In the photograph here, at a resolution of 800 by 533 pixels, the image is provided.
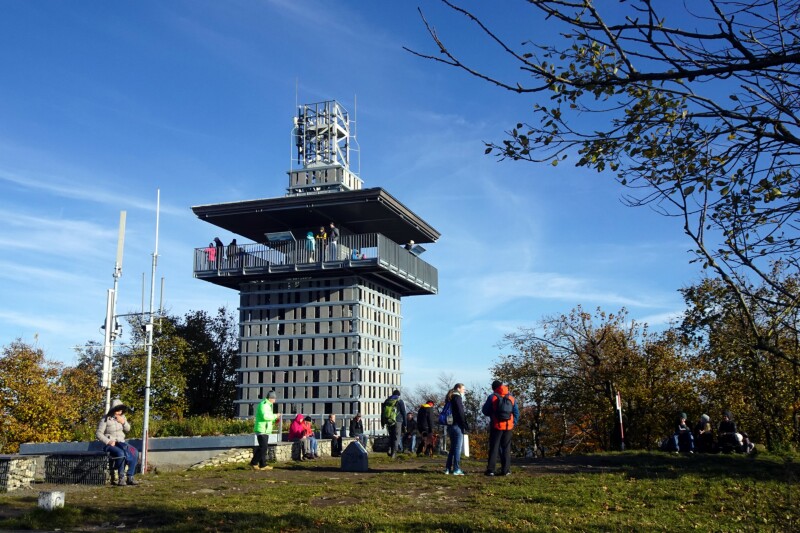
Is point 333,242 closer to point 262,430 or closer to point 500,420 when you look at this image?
point 262,430

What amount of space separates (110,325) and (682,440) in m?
16.3

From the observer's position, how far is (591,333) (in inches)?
1532

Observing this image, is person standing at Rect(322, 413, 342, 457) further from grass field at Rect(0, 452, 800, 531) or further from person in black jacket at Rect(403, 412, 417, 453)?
grass field at Rect(0, 452, 800, 531)

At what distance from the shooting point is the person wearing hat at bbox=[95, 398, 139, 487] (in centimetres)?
1424

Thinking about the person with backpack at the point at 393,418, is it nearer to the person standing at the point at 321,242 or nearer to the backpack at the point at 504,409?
the backpack at the point at 504,409

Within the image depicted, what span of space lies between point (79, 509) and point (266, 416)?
6971 mm

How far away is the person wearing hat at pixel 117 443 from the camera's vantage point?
14242 mm

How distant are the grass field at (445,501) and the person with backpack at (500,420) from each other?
388 mm

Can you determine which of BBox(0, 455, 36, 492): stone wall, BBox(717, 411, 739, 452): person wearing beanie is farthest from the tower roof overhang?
BBox(0, 455, 36, 492): stone wall

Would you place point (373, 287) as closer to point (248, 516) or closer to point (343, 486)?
point (343, 486)

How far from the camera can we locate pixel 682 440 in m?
21.3

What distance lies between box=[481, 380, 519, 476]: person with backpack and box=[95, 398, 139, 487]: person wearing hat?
7057 millimetres

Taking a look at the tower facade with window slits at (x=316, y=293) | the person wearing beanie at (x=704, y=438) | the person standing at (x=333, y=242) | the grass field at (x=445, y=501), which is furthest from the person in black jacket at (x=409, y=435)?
the grass field at (x=445, y=501)

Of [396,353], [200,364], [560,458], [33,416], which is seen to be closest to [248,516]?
[560,458]
